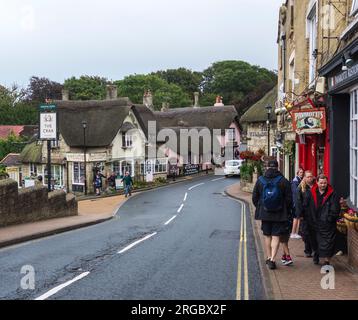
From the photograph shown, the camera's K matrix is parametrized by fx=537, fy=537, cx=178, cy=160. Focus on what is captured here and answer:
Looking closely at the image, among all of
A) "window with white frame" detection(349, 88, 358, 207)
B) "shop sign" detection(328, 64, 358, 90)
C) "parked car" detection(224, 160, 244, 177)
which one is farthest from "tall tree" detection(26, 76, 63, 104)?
"window with white frame" detection(349, 88, 358, 207)

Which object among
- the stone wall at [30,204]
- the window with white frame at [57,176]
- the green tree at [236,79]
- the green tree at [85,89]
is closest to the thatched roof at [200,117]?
the green tree at [85,89]

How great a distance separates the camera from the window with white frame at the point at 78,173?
42812 mm

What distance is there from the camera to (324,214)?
9.31 m

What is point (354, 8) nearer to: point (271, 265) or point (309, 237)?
point (309, 237)

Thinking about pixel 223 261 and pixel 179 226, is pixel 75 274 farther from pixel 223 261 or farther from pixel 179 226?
pixel 179 226

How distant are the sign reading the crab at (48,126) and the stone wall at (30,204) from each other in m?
4.00

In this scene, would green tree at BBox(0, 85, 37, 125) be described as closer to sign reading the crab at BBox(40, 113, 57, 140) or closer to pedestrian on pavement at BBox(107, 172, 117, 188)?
pedestrian on pavement at BBox(107, 172, 117, 188)

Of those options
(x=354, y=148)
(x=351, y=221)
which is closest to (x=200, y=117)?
(x=354, y=148)

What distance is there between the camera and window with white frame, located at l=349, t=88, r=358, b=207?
35.6 feet

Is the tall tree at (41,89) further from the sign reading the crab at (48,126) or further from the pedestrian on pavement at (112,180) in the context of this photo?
the sign reading the crab at (48,126)

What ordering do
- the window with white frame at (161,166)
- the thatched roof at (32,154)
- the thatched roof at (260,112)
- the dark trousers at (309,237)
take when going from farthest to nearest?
the window with white frame at (161,166), the thatched roof at (32,154), the thatched roof at (260,112), the dark trousers at (309,237)
